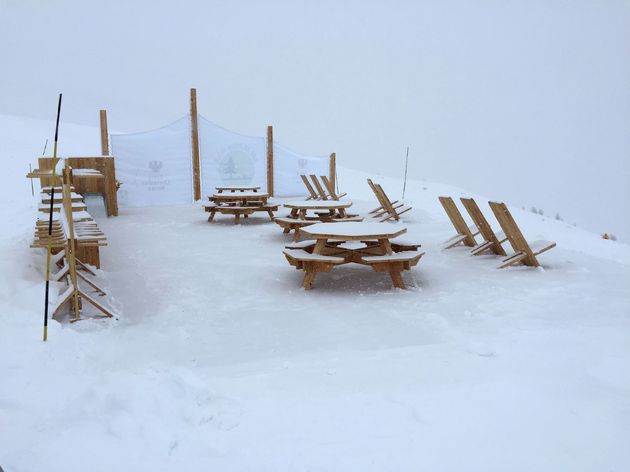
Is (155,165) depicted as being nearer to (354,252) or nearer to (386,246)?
(354,252)

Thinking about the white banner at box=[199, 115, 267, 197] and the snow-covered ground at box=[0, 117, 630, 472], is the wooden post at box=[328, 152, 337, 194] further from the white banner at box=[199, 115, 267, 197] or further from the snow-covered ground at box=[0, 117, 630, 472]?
the snow-covered ground at box=[0, 117, 630, 472]

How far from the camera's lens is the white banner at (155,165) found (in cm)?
1220

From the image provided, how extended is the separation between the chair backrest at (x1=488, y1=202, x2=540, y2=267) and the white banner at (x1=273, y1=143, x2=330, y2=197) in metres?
9.11

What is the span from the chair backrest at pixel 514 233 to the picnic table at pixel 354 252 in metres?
1.07

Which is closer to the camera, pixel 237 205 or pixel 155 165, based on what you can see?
pixel 237 205

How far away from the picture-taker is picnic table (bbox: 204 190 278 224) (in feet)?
30.6

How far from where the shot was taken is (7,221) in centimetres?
832

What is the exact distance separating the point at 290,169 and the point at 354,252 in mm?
9588

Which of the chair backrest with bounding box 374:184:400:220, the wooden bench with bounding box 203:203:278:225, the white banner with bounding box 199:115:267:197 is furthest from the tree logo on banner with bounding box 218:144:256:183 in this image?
the chair backrest with bounding box 374:184:400:220

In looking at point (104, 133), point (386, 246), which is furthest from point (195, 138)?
point (386, 246)

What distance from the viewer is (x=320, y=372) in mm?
2990

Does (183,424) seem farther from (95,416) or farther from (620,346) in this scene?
(620,346)

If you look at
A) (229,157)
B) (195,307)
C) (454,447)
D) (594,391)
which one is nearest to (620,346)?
(594,391)

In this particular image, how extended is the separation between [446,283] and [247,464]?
3.38 metres
